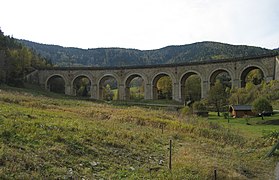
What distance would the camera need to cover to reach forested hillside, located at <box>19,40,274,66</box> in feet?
516

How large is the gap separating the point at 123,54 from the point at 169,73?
123 meters

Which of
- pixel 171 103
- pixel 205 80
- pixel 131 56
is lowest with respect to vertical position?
pixel 171 103

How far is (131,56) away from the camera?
174750 millimetres

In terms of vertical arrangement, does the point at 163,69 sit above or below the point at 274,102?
above

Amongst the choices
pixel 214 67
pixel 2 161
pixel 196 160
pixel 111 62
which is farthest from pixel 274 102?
pixel 111 62

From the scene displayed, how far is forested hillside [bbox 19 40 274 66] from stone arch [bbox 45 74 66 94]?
3426 inches

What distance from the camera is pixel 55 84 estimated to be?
6812 cm

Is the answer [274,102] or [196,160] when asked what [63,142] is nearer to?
[196,160]

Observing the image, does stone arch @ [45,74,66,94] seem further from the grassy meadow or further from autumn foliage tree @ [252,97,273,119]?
the grassy meadow

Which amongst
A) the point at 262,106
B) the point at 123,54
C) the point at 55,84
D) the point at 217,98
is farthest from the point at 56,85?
the point at 123,54

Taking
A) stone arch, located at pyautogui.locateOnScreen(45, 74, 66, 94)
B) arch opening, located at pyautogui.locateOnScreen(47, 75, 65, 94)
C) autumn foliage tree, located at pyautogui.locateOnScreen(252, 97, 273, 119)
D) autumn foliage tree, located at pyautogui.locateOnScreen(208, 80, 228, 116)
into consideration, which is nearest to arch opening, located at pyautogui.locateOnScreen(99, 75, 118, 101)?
stone arch, located at pyautogui.locateOnScreen(45, 74, 66, 94)

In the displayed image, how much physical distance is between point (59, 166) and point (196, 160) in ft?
13.2

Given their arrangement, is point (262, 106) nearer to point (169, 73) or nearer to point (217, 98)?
point (217, 98)

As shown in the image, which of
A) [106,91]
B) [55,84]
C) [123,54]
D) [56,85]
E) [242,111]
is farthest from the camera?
[123,54]
